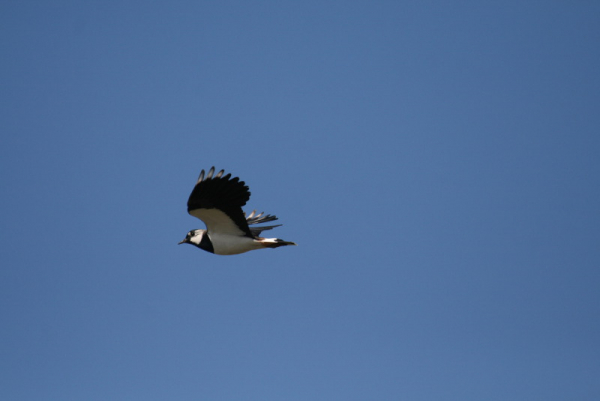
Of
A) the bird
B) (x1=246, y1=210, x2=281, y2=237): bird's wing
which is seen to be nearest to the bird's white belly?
the bird

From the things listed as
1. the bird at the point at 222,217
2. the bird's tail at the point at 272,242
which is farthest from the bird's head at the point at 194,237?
the bird's tail at the point at 272,242

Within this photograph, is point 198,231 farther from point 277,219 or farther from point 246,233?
point 277,219

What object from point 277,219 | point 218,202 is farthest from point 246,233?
point 277,219

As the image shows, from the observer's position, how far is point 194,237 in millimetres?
21359

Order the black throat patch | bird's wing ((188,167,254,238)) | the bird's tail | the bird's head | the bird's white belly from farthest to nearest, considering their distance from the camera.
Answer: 1. the bird's head
2. the black throat patch
3. the bird's white belly
4. the bird's tail
5. bird's wing ((188,167,254,238))

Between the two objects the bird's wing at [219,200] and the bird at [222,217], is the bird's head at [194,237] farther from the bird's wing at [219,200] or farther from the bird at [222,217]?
the bird's wing at [219,200]

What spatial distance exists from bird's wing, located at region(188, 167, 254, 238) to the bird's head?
0.99 m

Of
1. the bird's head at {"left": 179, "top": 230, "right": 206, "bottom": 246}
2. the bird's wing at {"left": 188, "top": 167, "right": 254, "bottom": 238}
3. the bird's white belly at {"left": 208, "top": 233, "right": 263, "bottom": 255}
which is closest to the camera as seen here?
the bird's wing at {"left": 188, "top": 167, "right": 254, "bottom": 238}

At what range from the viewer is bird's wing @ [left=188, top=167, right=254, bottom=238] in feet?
61.6

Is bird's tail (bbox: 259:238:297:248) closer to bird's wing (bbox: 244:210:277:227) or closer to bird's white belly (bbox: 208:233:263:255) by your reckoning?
bird's white belly (bbox: 208:233:263:255)

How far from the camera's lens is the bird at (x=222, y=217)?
61.8 ft

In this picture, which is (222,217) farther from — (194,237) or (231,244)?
(194,237)

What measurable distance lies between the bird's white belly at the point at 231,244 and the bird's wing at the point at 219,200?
1.15ft

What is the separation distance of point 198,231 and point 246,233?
1.76 metres
